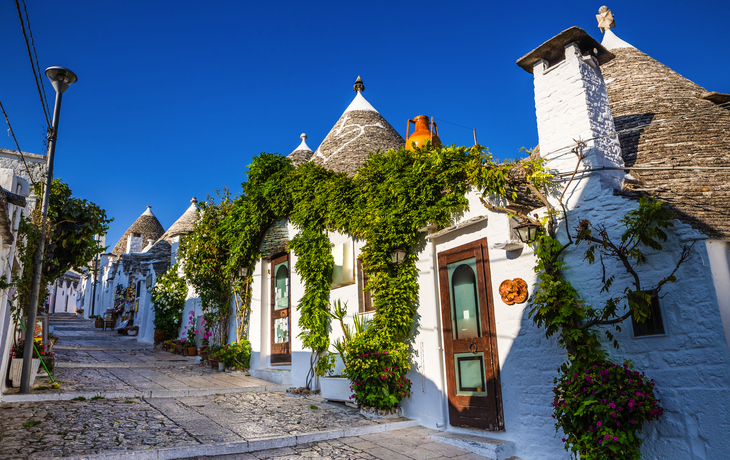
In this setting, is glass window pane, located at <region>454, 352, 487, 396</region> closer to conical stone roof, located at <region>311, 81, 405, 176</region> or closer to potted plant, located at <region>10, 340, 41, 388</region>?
conical stone roof, located at <region>311, 81, 405, 176</region>

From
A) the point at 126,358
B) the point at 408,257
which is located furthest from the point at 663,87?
the point at 126,358

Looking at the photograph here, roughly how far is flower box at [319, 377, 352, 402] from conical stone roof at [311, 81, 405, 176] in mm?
4626

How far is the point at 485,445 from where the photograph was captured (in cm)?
594

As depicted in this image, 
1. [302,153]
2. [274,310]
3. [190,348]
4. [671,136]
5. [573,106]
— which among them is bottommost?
[190,348]

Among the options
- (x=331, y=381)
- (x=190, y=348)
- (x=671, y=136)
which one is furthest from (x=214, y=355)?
(x=671, y=136)

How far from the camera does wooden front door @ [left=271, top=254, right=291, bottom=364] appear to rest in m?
11.2

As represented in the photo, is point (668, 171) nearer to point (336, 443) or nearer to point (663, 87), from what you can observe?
point (663, 87)

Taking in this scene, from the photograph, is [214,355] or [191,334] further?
[191,334]

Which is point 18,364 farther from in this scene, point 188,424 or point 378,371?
point 378,371

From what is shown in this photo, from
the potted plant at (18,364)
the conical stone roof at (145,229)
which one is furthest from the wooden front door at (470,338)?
the conical stone roof at (145,229)

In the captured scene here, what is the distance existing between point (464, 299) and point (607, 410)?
9.02 ft

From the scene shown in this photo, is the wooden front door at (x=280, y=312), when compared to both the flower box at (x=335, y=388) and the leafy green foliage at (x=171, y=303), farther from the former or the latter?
the leafy green foliage at (x=171, y=303)

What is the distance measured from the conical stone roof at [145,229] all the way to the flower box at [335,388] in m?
27.7

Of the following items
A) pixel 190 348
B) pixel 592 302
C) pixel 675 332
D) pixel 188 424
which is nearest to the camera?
pixel 675 332
